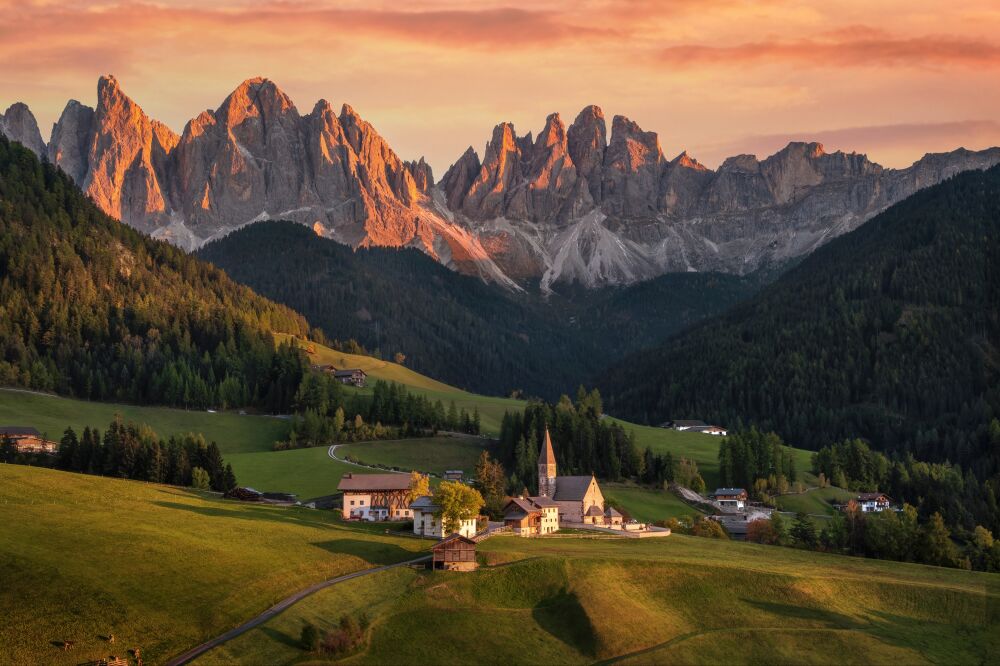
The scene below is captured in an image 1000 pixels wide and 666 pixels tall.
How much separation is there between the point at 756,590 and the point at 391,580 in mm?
31202

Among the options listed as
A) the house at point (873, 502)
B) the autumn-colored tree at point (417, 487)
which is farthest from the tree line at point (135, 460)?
the house at point (873, 502)

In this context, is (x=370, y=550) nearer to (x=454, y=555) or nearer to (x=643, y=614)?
(x=454, y=555)

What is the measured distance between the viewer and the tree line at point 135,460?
509 feet

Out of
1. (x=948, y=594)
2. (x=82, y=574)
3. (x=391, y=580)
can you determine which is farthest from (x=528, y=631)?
(x=948, y=594)

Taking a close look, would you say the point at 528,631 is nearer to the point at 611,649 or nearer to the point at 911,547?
the point at 611,649

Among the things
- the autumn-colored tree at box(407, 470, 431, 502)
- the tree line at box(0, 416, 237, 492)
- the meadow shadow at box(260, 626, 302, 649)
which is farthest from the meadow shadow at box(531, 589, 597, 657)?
the tree line at box(0, 416, 237, 492)

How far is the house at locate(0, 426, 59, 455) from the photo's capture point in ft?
542

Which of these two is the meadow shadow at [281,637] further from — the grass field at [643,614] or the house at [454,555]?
the house at [454,555]

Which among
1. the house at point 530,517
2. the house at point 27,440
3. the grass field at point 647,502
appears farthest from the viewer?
the grass field at point 647,502

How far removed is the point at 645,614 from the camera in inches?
3967

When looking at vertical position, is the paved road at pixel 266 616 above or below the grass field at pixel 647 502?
below

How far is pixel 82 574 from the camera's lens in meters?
91.8

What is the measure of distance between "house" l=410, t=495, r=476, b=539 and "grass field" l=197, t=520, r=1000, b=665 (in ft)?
21.0

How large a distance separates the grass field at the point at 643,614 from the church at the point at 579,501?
3001 cm
